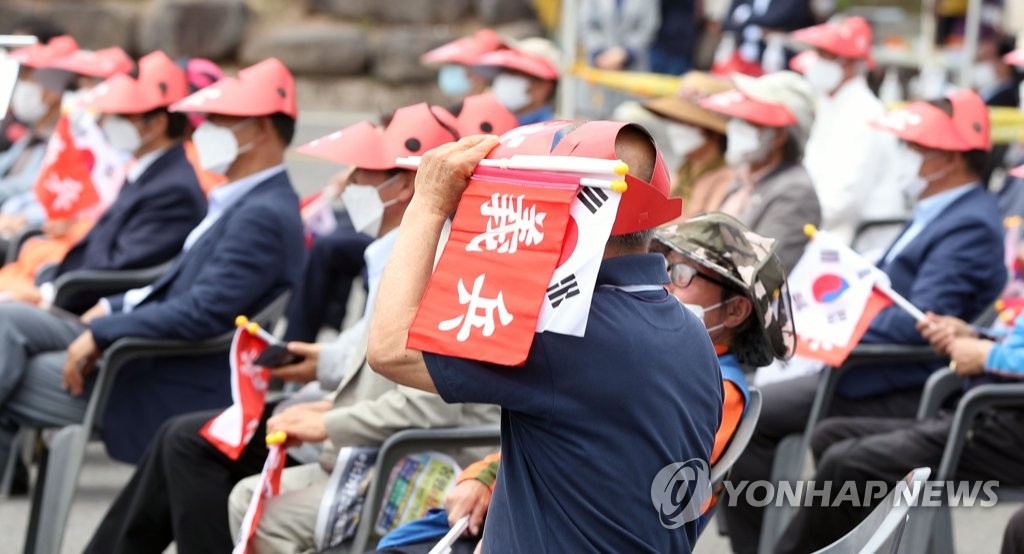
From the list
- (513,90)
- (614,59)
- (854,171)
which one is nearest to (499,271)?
(854,171)

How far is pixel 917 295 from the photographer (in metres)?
5.09

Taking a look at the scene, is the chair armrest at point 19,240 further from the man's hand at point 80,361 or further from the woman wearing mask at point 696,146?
the woman wearing mask at point 696,146

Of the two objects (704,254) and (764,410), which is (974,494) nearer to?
(764,410)

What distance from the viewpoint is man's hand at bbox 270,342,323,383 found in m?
4.48

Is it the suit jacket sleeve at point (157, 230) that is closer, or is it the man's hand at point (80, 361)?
the man's hand at point (80, 361)

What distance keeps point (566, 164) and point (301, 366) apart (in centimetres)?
211

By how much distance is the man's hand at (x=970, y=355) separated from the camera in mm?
4559

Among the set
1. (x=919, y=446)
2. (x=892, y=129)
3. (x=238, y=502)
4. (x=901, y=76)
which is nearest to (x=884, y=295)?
(x=919, y=446)

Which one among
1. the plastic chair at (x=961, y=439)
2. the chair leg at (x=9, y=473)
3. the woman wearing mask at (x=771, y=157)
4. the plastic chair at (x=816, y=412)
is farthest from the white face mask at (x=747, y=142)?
the chair leg at (x=9, y=473)

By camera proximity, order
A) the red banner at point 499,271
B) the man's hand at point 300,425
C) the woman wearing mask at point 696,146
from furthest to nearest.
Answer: the woman wearing mask at point 696,146, the man's hand at point 300,425, the red banner at point 499,271

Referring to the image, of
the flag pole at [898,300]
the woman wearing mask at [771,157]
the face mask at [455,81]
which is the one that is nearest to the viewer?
the flag pole at [898,300]

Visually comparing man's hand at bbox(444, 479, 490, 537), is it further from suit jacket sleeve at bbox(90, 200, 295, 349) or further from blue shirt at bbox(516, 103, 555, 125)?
blue shirt at bbox(516, 103, 555, 125)

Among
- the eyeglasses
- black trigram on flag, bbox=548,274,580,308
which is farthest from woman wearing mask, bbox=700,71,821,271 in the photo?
black trigram on flag, bbox=548,274,580,308

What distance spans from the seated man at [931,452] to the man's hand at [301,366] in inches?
58.4
